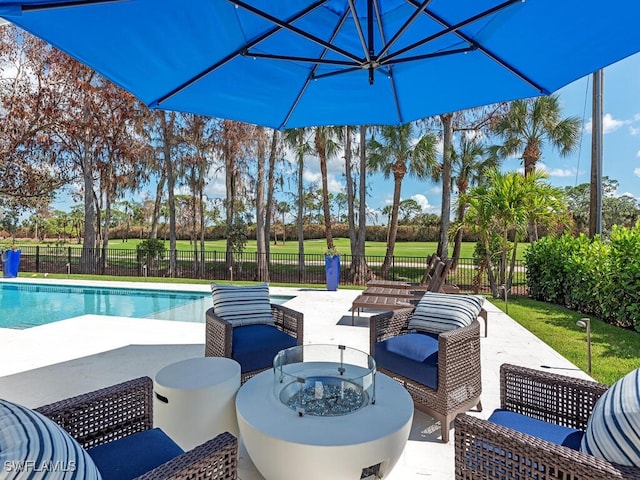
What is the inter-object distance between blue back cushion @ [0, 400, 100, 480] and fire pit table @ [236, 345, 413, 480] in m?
0.76

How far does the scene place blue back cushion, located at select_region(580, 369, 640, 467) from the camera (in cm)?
120

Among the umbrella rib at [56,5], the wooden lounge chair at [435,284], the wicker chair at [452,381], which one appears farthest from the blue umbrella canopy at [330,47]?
the wooden lounge chair at [435,284]

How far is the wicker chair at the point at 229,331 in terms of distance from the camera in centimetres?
286

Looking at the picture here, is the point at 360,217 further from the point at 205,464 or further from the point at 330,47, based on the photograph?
the point at 205,464

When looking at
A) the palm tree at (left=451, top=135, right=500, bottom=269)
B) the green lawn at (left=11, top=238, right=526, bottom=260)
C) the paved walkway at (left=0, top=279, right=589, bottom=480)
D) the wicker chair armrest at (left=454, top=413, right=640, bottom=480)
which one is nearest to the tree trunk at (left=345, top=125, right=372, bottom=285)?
the palm tree at (left=451, top=135, right=500, bottom=269)

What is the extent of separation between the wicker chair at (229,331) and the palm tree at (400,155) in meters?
9.17

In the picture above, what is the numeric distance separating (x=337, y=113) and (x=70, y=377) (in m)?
3.60

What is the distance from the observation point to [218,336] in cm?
298

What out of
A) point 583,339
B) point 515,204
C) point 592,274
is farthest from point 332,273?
point 583,339

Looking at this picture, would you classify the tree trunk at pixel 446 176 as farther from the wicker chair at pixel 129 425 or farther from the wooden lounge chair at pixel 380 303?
the wicker chair at pixel 129 425

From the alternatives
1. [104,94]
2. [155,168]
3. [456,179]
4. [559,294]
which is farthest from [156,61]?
[155,168]

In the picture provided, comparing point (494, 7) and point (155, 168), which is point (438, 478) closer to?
point (494, 7)

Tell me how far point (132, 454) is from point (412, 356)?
1847mm

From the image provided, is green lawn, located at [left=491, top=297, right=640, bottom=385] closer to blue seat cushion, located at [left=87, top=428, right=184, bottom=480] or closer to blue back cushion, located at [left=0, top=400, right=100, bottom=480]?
blue seat cushion, located at [left=87, top=428, right=184, bottom=480]
